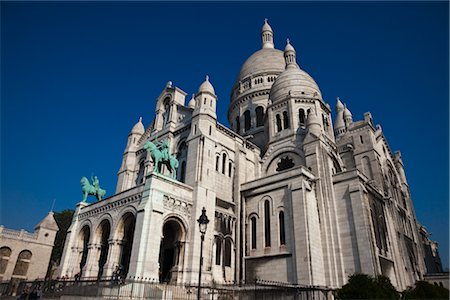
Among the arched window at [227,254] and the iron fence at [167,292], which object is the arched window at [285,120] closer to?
the arched window at [227,254]

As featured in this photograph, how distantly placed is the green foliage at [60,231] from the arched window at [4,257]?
500 inches

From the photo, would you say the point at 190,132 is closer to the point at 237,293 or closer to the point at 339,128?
the point at 237,293

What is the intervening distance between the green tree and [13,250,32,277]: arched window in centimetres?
1009

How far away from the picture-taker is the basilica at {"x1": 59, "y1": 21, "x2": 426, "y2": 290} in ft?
70.1

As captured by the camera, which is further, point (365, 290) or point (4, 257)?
point (4, 257)

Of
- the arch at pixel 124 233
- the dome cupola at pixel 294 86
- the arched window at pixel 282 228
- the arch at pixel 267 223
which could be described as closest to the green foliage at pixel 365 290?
the arched window at pixel 282 228

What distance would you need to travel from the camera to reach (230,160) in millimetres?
29219

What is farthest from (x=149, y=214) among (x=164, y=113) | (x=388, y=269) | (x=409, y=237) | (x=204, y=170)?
(x=409, y=237)

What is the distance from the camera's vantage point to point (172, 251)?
2378cm

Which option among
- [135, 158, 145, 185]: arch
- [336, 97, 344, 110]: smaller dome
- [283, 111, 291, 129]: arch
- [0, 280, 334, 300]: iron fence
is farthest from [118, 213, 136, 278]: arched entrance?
[336, 97, 344, 110]: smaller dome

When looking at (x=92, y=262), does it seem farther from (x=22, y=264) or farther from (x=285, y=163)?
(x=22, y=264)

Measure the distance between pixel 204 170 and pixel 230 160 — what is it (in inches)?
190

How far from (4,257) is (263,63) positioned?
43.2m

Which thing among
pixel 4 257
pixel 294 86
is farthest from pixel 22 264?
pixel 294 86
